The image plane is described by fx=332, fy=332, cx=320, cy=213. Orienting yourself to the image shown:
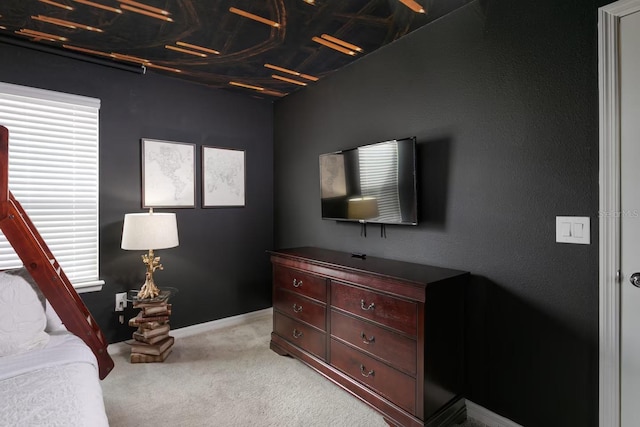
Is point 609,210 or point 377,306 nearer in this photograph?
point 609,210

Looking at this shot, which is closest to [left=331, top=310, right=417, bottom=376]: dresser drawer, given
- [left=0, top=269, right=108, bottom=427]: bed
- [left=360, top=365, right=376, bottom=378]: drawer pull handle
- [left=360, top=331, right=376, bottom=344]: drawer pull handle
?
[left=360, top=331, right=376, bottom=344]: drawer pull handle

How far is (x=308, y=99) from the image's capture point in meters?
3.41

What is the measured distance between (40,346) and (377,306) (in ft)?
5.87

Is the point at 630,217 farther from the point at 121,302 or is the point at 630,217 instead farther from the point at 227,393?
the point at 121,302

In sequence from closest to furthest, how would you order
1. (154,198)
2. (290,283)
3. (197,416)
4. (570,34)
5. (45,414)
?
(45,414)
(570,34)
(197,416)
(290,283)
(154,198)

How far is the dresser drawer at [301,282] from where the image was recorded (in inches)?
96.8

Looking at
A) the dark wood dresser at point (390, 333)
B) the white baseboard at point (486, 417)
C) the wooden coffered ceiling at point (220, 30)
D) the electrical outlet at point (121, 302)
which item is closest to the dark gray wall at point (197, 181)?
the electrical outlet at point (121, 302)

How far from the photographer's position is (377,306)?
2.04 meters

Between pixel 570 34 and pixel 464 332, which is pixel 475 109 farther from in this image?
pixel 464 332

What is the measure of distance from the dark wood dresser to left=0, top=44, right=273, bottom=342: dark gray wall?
135cm

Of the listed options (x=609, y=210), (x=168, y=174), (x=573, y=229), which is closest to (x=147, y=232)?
(x=168, y=174)

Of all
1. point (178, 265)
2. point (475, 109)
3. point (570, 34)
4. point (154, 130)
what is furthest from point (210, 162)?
point (570, 34)

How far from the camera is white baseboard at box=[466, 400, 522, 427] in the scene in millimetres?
1878

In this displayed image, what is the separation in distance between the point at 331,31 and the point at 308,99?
3.62 feet
